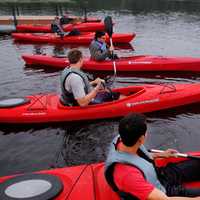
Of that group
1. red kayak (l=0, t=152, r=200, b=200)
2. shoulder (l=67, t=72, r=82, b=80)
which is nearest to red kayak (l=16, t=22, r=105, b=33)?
shoulder (l=67, t=72, r=82, b=80)

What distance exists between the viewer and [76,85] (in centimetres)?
653

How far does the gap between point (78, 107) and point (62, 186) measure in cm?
331

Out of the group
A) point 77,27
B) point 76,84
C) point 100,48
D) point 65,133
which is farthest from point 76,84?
point 77,27

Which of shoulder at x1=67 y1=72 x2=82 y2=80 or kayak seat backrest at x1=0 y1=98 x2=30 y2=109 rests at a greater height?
shoulder at x1=67 y1=72 x2=82 y2=80

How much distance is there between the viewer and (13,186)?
3859 mm

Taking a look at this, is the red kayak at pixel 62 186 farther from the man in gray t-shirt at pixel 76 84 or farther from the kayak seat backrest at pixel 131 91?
the kayak seat backrest at pixel 131 91

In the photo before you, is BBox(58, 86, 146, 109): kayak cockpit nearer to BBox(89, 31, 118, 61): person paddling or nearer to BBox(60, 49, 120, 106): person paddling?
BBox(60, 49, 120, 106): person paddling

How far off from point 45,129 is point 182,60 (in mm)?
5456

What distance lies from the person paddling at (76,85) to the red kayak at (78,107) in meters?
0.20

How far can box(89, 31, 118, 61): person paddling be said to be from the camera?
10430 millimetres

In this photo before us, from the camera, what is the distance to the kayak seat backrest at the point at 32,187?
3.69m

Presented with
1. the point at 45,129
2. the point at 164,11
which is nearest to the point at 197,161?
the point at 45,129

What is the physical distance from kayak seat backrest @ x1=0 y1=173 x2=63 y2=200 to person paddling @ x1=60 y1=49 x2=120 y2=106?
270 centimetres

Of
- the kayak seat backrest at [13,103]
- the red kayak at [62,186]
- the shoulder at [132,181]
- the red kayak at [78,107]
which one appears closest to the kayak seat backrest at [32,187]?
the red kayak at [62,186]
